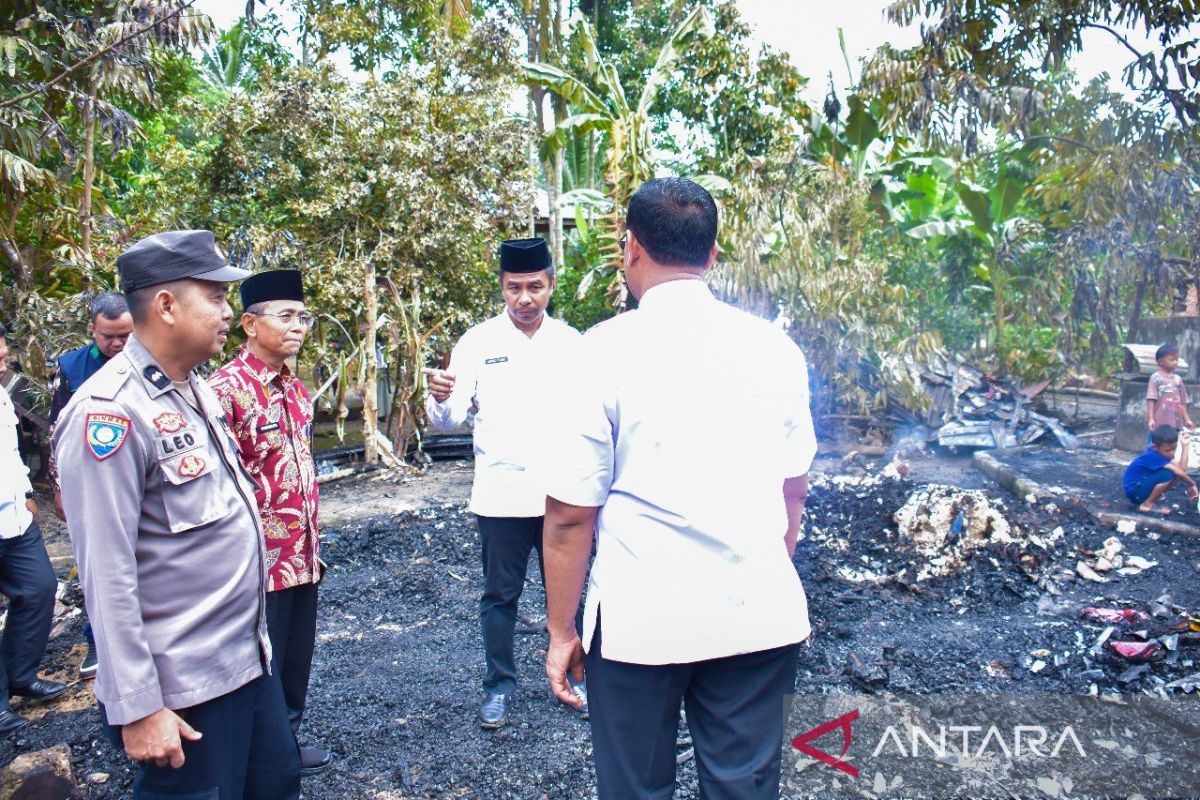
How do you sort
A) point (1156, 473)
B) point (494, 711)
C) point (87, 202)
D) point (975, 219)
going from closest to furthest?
point (494, 711)
point (1156, 473)
point (87, 202)
point (975, 219)

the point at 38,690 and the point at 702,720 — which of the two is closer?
the point at 702,720

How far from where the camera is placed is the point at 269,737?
7.58ft

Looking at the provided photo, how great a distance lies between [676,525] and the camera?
1948 millimetres

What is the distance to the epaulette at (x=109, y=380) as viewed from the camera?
6.29 ft

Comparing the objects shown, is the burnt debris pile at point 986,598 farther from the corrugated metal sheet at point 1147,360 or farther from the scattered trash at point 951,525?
the corrugated metal sheet at point 1147,360

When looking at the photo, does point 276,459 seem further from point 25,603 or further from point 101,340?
point 25,603

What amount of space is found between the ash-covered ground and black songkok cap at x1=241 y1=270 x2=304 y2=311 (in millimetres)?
1907

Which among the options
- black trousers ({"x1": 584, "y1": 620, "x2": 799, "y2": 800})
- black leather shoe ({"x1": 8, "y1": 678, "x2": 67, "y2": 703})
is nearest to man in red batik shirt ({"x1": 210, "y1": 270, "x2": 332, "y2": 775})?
black trousers ({"x1": 584, "y1": 620, "x2": 799, "y2": 800})

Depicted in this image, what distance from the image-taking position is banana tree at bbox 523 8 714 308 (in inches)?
467

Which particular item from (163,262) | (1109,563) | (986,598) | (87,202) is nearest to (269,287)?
(163,262)

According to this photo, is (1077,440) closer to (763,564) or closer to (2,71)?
(763,564)

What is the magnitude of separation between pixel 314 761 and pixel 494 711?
0.77 meters

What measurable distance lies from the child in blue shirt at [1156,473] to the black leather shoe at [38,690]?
817cm

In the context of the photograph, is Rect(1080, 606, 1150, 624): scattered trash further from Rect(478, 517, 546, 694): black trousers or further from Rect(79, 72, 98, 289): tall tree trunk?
Rect(79, 72, 98, 289): tall tree trunk
